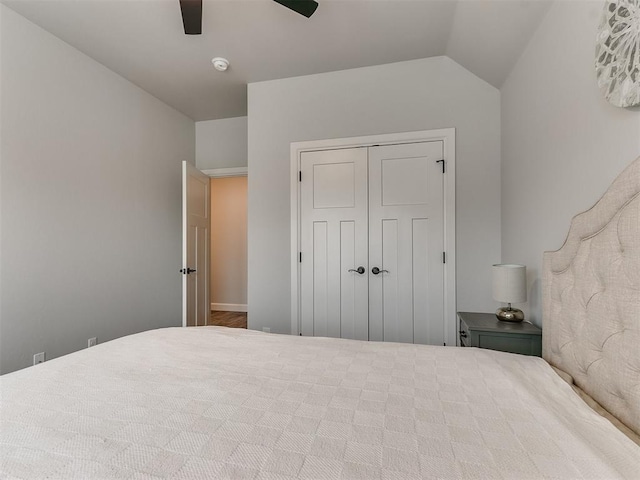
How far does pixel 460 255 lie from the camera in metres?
2.43

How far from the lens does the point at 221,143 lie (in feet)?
12.3

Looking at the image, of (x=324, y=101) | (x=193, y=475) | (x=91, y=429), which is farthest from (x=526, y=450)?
(x=324, y=101)

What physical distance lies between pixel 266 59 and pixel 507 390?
9.01 ft

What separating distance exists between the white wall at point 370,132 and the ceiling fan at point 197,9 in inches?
43.7

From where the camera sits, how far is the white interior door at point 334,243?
264 centimetres

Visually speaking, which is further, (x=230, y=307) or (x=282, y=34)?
(x=230, y=307)

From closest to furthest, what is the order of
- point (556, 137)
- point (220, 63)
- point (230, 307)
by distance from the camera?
point (556, 137) < point (220, 63) < point (230, 307)

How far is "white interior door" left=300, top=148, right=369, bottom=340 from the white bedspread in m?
1.41

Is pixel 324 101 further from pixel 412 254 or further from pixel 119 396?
pixel 119 396

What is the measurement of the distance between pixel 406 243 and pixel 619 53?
5.60 feet

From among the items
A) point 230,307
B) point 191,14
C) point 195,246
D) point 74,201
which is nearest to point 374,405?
point 191,14

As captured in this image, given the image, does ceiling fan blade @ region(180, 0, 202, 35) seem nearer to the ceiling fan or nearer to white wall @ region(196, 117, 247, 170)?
the ceiling fan

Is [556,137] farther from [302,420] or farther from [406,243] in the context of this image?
[302,420]

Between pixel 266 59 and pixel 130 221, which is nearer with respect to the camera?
pixel 266 59
